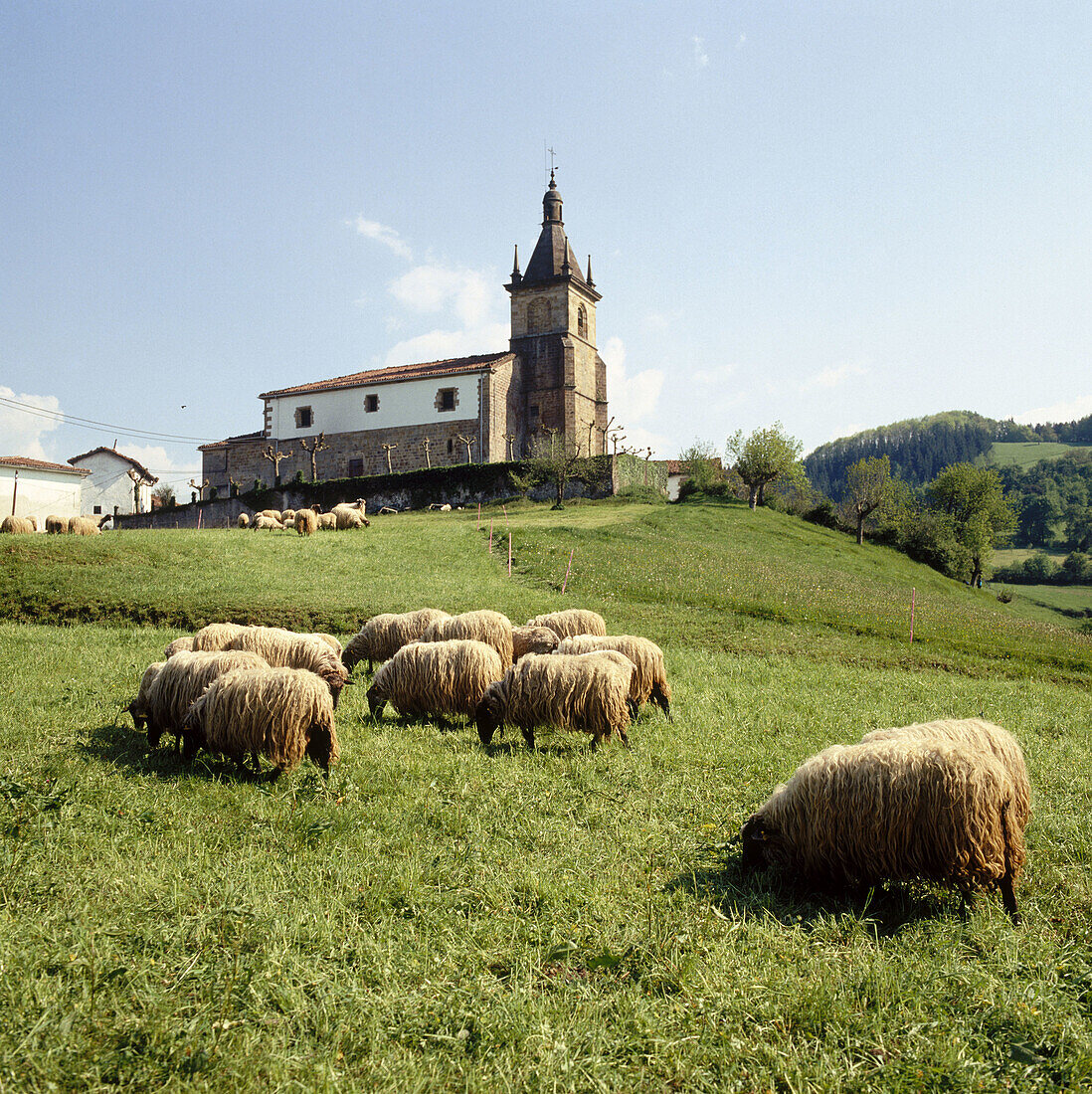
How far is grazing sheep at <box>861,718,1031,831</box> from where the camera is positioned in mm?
4656

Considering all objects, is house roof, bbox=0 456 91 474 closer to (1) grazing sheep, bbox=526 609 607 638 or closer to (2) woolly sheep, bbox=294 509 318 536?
(2) woolly sheep, bbox=294 509 318 536

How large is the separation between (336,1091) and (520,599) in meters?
15.1

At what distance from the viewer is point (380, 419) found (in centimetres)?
5403

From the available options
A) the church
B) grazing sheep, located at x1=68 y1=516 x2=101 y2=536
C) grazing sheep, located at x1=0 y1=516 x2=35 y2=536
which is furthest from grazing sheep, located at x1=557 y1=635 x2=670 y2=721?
the church

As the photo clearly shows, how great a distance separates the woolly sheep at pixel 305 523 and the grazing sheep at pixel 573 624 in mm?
18438

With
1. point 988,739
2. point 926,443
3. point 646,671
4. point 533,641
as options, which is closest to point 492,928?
point 988,739

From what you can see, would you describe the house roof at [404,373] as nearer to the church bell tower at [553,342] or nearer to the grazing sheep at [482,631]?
the church bell tower at [553,342]

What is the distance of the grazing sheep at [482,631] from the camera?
1068 cm

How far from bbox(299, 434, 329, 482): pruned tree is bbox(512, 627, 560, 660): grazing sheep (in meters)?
43.6

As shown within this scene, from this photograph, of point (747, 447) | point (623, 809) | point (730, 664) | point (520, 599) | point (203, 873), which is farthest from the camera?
point (747, 447)

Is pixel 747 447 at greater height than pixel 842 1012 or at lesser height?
greater

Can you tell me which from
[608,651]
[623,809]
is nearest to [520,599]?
[608,651]

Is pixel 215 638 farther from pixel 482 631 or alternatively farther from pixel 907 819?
pixel 907 819

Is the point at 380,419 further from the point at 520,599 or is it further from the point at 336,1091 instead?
the point at 336,1091
